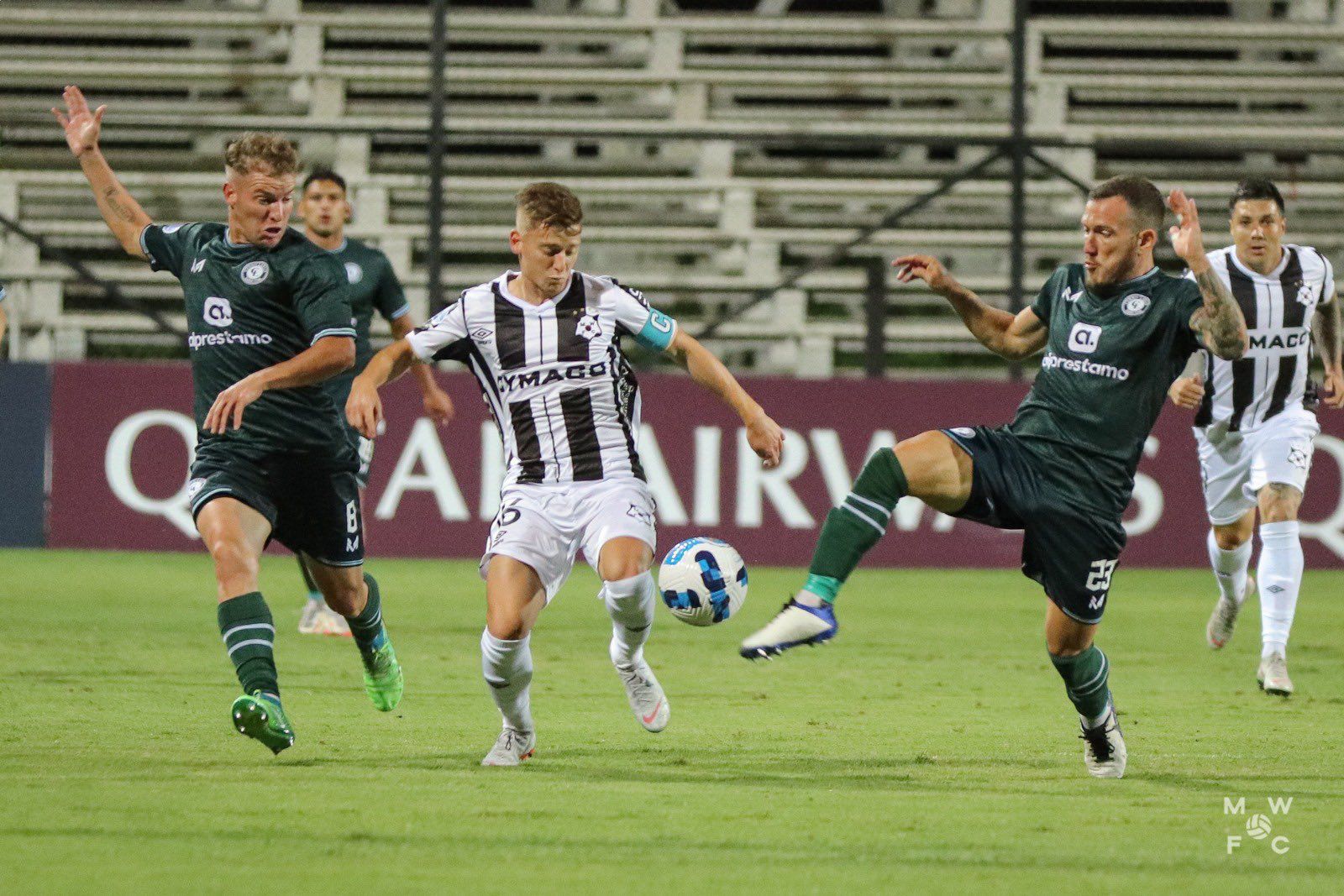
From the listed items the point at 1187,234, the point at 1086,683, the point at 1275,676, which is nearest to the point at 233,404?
the point at 1086,683

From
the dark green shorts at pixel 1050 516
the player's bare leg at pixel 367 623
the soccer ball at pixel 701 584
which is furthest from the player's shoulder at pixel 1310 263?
the player's bare leg at pixel 367 623

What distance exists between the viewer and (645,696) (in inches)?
A: 260

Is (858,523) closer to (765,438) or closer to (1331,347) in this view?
(765,438)

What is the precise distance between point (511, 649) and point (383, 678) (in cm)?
139

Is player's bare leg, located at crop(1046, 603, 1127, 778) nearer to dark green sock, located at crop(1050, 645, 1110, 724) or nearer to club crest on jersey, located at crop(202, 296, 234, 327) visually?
dark green sock, located at crop(1050, 645, 1110, 724)

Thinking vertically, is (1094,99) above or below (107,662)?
above

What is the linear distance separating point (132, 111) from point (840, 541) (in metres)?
14.0

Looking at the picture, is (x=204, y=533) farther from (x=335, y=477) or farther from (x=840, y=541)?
(x=840, y=541)

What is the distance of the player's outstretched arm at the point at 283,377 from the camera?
606 cm

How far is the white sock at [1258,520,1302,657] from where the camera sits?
8586 millimetres

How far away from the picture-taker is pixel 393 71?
18312mm

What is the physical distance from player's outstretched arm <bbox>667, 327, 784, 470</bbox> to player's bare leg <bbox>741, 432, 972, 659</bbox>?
29 cm

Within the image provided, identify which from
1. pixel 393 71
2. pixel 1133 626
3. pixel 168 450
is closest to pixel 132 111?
pixel 393 71

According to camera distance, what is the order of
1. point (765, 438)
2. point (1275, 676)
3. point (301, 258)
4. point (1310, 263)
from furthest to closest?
point (1310, 263) < point (1275, 676) < point (301, 258) < point (765, 438)
